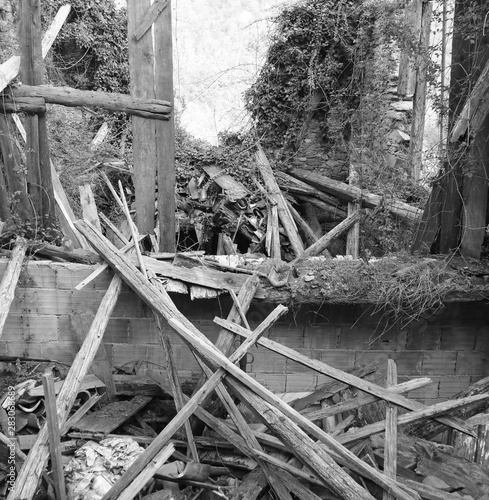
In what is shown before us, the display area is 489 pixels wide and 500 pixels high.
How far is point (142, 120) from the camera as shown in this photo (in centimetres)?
480

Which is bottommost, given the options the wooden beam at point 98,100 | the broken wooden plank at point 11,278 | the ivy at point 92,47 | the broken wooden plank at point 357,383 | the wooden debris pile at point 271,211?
the broken wooden plank at point 357,383

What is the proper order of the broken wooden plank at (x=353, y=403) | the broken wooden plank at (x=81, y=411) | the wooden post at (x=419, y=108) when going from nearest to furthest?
1. the broken wooden plank at (x=353, y=403)
2. the broken wooden plank at (x=81, y=411)
3. the wooden post at (x=419, y=108)

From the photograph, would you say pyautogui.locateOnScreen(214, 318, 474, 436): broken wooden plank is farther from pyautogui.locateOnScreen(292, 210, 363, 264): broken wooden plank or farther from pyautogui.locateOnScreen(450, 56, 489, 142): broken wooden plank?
pyautogui.locateOnScreen(292, 210, 363, 264): broken wooden plank

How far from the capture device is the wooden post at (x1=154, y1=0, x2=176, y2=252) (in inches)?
186

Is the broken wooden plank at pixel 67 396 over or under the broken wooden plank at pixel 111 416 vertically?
over

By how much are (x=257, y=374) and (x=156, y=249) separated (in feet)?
5.77

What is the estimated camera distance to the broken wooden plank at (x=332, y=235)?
22.2ft

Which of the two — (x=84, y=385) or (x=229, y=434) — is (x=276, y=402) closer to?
(x=229, y=434)

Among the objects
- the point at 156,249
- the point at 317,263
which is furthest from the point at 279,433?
the point at 156,249

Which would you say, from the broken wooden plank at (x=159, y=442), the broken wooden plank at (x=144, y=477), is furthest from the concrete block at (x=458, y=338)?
the broken wooden plank at (x=144, y=477)

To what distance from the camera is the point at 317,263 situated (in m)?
4.62

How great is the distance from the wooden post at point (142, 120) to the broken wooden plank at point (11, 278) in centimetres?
128

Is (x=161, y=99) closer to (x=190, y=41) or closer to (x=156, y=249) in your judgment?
(x=156, y=249)

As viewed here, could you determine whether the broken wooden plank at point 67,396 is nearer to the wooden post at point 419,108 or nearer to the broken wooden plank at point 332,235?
the broken wooden plank at point 332,235
